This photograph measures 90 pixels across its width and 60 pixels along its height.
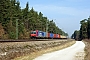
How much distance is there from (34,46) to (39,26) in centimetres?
9213

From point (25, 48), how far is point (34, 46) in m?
5.47

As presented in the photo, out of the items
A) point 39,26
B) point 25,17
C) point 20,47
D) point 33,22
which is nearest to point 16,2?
point 25,17

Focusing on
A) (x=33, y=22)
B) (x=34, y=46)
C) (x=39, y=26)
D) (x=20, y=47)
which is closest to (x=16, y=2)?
(x=33, y=22)

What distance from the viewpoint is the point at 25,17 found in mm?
109125

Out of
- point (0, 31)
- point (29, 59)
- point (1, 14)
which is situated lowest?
point (29, 59)

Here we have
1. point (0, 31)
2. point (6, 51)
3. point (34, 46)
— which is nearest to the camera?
point (6, 51)

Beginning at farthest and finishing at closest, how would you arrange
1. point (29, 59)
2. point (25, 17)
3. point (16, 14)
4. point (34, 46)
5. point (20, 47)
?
point (25, 17) < point (16, 14) < point (34, 46) < point (20, 47) < point (29, 59)

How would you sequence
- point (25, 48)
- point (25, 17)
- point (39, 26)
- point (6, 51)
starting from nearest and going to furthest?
point (6, 51), point (25, 48), point (25, 17), point (39, 26)

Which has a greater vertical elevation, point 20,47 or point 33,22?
point 33,22

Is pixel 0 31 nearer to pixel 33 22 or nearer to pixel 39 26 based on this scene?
pixel 33 22

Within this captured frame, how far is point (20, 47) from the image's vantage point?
28625 mm

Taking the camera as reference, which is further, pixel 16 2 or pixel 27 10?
pixel 27 10

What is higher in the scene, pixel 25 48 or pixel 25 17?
pixel 25 17

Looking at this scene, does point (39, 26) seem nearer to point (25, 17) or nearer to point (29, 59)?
point (25, 17)
